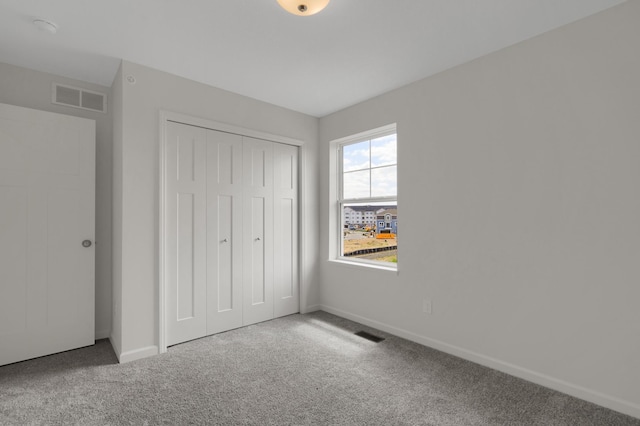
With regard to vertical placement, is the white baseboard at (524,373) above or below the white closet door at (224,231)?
below

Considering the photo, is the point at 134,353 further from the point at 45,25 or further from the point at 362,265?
the point at 45,25

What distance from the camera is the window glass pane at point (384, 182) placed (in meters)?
3.36

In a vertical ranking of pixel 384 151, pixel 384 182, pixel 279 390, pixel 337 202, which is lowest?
pixel 279 390

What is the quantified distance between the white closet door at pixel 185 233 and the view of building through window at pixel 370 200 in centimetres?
169

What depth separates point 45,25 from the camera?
214 centimetres

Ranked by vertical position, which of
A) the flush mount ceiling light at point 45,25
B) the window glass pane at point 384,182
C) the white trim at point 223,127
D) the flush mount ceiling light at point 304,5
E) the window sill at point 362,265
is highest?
the flush mount ceiling light at point 45,25

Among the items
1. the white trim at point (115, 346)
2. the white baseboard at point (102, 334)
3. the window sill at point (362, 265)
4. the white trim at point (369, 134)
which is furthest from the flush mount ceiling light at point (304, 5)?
the white baseboard at point (102, 334)

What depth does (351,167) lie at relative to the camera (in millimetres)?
3877

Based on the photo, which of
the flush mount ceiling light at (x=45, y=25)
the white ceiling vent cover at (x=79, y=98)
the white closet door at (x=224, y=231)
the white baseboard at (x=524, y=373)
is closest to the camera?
the white baseboard at (x=524, y=373)

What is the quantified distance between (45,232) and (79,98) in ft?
4.20

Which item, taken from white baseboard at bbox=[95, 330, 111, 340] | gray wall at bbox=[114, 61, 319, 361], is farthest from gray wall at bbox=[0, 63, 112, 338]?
gray wall at bbox=[114, 61, 319, 361]

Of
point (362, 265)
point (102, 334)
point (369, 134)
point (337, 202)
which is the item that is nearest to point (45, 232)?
point (102, 334)

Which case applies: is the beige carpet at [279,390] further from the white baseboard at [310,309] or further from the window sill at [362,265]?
the white baseboard at [310,309]

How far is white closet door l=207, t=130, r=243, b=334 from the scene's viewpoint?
10.4ft
